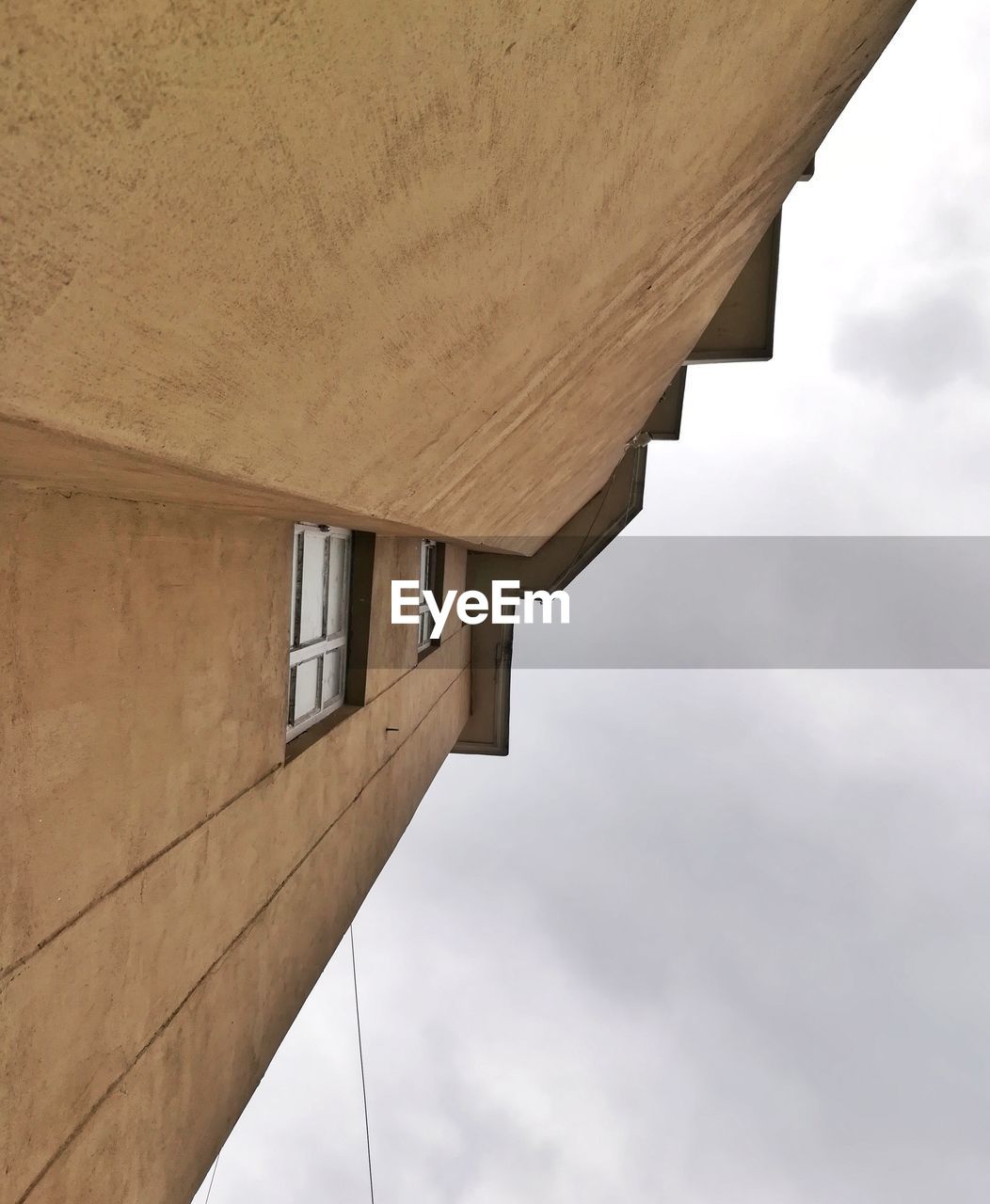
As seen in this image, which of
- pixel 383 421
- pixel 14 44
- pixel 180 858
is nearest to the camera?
pixel 14 44

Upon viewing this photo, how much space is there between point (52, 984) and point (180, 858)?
85 centimetres

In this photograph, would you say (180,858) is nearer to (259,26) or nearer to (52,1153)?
(52,1153)

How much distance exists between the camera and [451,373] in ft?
8.38

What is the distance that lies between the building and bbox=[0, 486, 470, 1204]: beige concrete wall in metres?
0.02

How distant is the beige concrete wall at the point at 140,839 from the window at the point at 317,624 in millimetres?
464

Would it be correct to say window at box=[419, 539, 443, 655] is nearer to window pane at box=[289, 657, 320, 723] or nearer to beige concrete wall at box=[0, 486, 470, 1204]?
window pane at box=[289, 657, 320, 723]

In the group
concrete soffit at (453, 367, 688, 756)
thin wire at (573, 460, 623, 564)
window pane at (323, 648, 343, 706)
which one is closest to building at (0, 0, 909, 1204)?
window pane at (323, 648, 343, 706)

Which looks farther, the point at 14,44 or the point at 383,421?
the point at 383,421

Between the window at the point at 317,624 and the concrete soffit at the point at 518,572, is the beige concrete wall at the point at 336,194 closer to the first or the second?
the window at the point at 317,624

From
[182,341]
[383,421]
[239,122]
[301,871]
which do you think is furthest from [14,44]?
[301,871]

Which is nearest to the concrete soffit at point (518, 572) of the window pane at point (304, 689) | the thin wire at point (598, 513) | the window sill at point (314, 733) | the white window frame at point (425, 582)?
the thin wire at point (598, 513)

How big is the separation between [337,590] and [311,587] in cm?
63

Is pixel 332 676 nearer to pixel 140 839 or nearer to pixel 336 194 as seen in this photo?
pixel 140 839

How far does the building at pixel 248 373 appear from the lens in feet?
3.39
